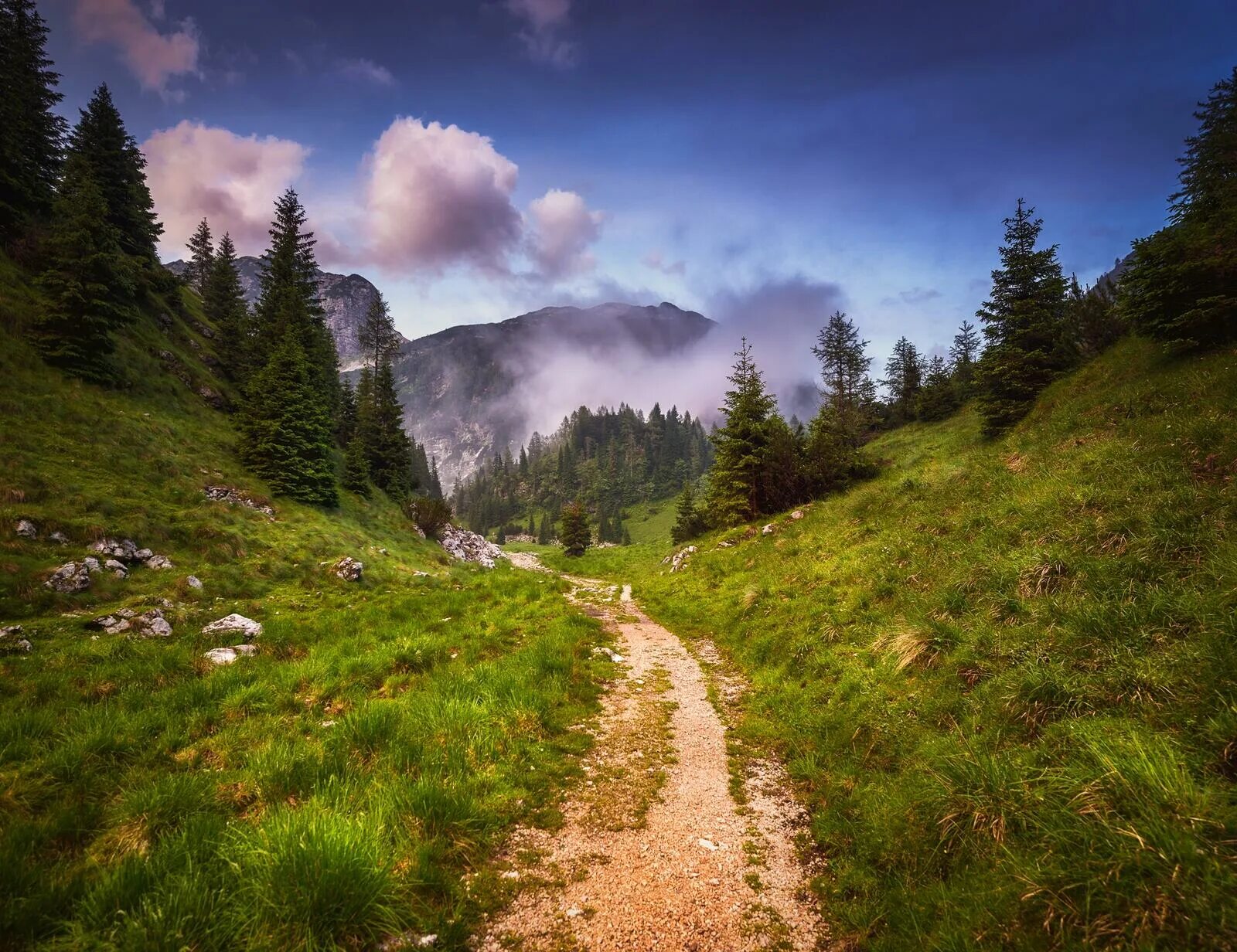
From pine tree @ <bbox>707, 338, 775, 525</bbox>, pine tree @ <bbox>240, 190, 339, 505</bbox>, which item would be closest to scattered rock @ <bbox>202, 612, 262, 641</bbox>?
pine tree @ <bbox>240, 190, 339, 505</bbox>

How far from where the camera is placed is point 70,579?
13.0 m

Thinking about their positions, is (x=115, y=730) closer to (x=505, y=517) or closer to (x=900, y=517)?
(x=900, y=517)

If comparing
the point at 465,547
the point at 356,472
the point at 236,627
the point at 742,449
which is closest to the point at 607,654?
the point at 236,627

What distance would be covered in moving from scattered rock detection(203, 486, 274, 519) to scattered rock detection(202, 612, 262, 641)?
1511 centimetres

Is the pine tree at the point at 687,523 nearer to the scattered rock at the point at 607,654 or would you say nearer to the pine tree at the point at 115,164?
the scattered rock at the point at 607,654

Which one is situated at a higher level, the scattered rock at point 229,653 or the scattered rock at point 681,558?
the scattered rock at point 229,653

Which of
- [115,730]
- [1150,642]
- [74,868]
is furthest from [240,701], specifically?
[1150,642]

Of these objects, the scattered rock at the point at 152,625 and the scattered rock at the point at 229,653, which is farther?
the scattered rock at the point at 152,625

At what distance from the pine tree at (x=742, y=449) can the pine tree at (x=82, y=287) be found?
35494 mm

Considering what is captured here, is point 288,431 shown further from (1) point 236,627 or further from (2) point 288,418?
(1) point 236,627

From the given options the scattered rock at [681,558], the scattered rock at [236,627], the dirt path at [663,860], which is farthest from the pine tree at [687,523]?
the dirt path at [663,860]

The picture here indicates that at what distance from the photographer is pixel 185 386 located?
32875 millimetres

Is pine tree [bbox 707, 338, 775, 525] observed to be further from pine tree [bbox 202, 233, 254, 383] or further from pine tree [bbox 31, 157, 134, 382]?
pine tree [bbox 202, 233, 254, 383]

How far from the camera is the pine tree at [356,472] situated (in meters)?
40.9
